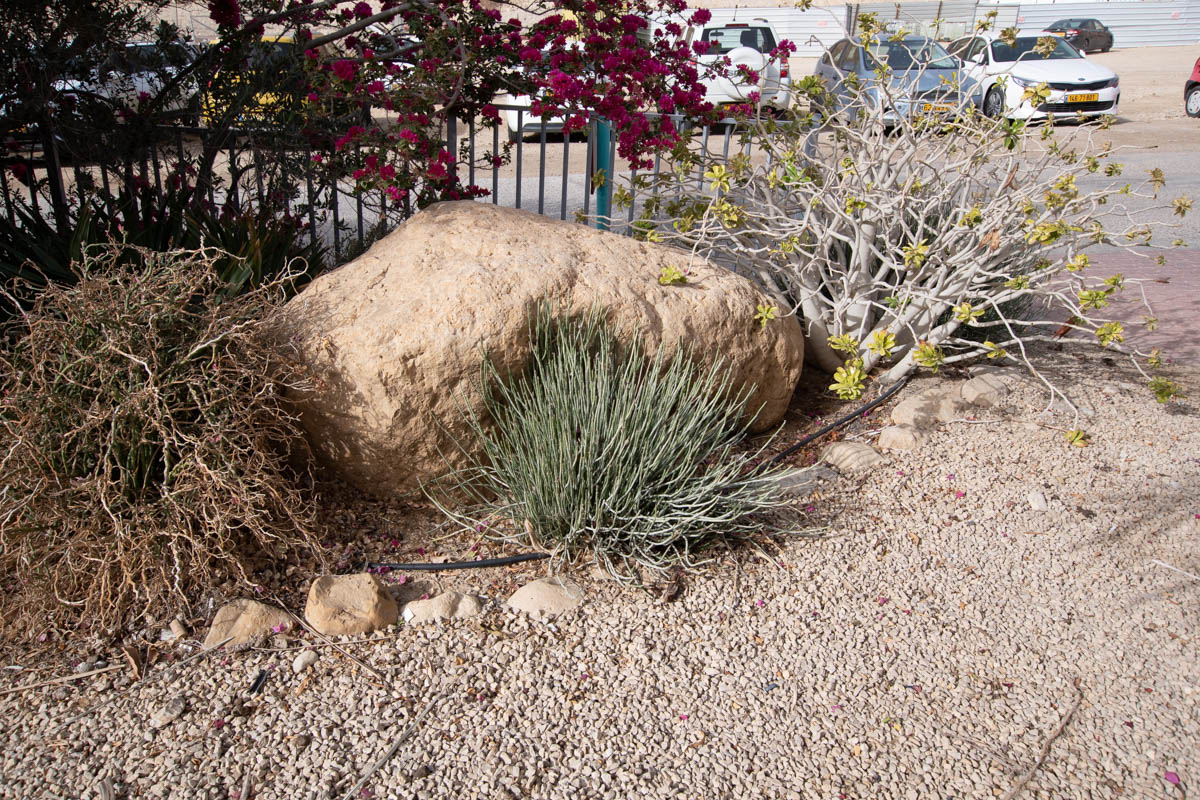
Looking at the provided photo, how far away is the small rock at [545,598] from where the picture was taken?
2.68 metres

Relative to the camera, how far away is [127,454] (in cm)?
256

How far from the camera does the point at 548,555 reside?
9.62 ft

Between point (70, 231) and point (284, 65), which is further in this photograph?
point (284, 65)

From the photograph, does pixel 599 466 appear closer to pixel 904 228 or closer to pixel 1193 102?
pixel 904 228

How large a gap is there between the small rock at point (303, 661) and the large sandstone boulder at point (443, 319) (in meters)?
0.77

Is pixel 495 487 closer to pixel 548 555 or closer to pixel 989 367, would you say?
pixel 548 555

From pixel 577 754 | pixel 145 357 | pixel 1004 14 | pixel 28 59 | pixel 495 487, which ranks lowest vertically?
pixel 577 754

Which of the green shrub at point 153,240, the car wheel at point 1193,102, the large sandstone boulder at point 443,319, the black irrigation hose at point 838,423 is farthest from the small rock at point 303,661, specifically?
the car wheel at point 1193,102

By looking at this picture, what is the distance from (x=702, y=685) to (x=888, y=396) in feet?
7.23

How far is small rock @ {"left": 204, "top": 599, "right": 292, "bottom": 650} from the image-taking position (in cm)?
251

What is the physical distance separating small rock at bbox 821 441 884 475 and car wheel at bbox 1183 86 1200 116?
740 inches

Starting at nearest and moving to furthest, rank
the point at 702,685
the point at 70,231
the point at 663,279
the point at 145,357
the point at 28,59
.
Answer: the point at 702,685 < the point at 145,357 < the point at 663,279 < the point at 70,231 < the point at 28,59

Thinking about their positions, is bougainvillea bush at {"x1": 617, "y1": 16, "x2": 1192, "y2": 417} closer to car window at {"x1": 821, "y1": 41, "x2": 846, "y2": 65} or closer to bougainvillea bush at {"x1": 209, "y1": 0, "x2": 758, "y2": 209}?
car window at {"x1": 821, "y1": 41, "x2": 846, "y2": 65}

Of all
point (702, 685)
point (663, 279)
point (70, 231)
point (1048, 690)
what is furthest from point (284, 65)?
point (1048, 690)
